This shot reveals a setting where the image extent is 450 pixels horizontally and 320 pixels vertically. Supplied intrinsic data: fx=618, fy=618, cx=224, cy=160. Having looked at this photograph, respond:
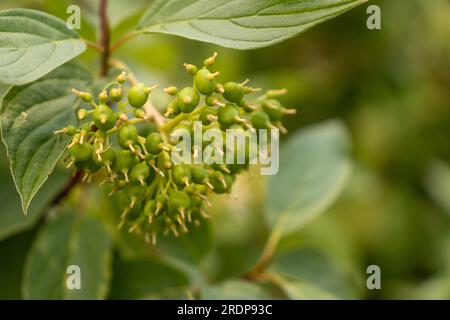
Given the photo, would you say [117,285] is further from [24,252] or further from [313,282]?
[313,282]

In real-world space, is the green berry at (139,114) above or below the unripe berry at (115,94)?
below

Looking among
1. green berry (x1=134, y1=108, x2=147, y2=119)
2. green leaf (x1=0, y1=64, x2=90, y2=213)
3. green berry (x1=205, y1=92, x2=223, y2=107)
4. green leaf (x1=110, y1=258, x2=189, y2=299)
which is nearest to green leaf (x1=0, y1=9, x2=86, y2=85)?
green leaf (x1=0, y1=64, x2=90, y2=213)

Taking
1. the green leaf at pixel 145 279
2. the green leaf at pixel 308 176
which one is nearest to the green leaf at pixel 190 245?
the green leaf at pixel 145 279

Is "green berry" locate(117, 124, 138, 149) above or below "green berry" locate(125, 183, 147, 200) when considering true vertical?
above

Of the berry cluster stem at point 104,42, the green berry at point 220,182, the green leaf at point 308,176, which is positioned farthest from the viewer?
the green leaf at point 308,176

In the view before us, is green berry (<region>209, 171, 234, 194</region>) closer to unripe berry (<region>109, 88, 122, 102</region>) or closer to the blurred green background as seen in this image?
unripe berry (<region>109, 88, 122, 102</region>)

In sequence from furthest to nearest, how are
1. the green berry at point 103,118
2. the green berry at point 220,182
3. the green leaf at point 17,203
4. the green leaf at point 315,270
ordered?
the green leaf at point 315,270 < the green leaf at point 17,203 < the green berry at point 220,182 < the green berry at point 103,118

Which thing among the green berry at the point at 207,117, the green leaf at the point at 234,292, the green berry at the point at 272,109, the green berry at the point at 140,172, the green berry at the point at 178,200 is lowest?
the green leaf at the point at 234,292

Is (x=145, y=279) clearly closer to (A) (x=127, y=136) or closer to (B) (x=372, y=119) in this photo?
(A) (x=127, y=136)

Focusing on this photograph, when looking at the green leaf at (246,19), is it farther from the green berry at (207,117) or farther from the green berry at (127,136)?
the green berry at (127,136)
